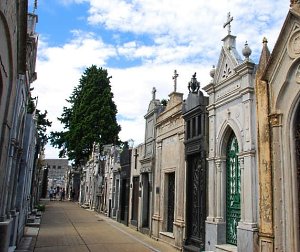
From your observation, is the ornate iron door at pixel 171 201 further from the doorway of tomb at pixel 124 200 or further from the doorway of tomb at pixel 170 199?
the doorway of tomb at pixel 124 200

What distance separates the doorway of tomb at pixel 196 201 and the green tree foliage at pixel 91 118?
22.6 meters

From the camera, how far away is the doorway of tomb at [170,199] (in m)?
11.8

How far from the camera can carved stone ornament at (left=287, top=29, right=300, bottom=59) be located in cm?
625

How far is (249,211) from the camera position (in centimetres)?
688

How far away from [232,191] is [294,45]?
356 centimetres

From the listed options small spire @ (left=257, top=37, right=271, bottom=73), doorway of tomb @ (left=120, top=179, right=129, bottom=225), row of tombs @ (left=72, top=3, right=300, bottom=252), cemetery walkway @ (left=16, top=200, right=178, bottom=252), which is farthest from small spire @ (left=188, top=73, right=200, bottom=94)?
doorway of tomb @ (left=120, top=179, right=129, bottom=225)

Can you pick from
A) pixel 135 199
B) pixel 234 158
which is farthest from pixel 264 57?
pixel 135 199

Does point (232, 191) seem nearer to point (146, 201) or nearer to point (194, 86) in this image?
point (194, 86)

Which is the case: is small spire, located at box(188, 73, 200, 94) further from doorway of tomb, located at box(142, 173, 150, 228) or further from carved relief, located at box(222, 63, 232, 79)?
Answer: doorway of tomb, located at box(142, 173, 150, 228)

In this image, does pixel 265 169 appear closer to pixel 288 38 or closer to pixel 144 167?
pixel 288 38

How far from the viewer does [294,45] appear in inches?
250

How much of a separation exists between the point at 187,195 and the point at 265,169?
3786 millimetres

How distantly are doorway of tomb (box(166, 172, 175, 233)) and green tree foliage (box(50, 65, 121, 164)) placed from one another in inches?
804

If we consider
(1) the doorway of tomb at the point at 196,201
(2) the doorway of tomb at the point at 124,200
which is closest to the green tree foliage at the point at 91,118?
(2) the doorway of tomb at the point at 124,200
